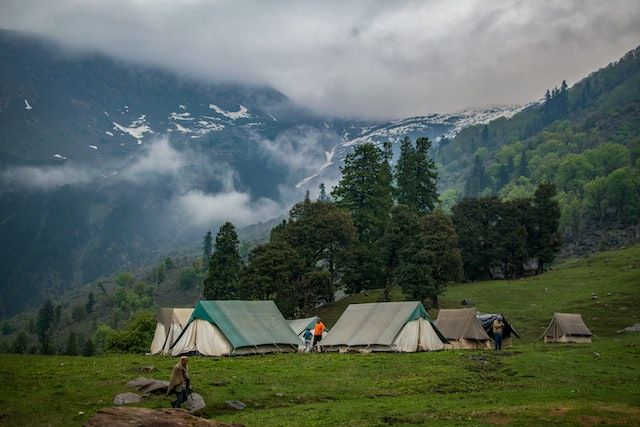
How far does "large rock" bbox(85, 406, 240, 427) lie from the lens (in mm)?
18547

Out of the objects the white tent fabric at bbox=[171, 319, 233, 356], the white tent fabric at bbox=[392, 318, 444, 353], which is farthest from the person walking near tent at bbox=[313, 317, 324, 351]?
the white tent fabric at bbox=[171, 319, 233, 356]

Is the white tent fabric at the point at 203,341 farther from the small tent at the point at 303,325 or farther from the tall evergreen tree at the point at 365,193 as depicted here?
the tall evergreen tree at the point at 365,193

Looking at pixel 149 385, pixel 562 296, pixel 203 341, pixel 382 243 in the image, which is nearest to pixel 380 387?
pixel 149 385

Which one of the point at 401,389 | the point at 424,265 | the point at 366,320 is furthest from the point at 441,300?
the point at 401,389

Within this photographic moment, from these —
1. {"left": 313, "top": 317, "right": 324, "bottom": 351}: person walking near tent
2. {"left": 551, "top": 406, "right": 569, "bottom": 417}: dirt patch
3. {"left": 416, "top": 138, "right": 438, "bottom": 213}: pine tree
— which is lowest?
{"left": 551, "top": 406, "right": 569, "bottom": 417}: dirt patch

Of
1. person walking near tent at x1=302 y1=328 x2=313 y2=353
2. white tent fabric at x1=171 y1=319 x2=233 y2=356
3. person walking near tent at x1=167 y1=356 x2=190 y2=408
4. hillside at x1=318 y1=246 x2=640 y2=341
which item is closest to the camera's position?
person walking near tent at x1=167 y1=356 x2=190 y2=408

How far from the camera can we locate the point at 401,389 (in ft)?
96.1

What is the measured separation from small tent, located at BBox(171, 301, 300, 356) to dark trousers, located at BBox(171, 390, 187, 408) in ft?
Result: 73.2

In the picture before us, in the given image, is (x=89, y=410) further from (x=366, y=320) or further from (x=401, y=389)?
(x=366, y=320)

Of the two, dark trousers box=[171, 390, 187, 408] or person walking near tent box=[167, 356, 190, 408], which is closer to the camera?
dark trousers box=[171, 390, 187, 408]

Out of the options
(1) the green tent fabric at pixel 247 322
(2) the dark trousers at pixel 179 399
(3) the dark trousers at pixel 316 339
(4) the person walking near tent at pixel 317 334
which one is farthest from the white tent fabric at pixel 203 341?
(2) the dark trousers at pixel 179 399

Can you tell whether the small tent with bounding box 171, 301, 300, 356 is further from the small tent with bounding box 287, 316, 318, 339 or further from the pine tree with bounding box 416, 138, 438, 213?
the pine tree with bounding box 416, 138, 438, 213

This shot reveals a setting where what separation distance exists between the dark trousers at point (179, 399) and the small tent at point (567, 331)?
36.8 metres

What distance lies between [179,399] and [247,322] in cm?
2627
